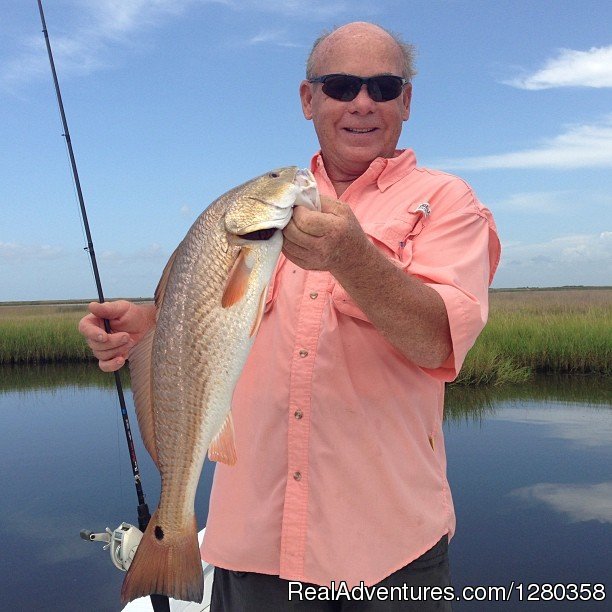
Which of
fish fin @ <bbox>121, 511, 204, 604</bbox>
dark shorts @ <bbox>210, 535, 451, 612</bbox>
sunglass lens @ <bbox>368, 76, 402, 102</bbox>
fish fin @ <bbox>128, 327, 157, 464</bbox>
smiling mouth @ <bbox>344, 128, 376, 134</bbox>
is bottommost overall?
dark shorts @ <bbox>210, 535, 451, 612</bbox>

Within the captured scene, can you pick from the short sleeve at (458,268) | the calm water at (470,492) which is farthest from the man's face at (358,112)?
the calm water at (470,492)

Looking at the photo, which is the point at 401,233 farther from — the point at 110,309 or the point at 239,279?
the point at 110,309

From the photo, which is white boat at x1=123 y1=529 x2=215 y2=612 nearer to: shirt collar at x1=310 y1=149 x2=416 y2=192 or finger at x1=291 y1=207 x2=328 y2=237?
shirt collar at x1=310 y1=149 x2=416 y2=192

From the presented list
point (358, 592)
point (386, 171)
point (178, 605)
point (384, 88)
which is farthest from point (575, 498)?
point (384, 88)

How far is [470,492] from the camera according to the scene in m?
9.93

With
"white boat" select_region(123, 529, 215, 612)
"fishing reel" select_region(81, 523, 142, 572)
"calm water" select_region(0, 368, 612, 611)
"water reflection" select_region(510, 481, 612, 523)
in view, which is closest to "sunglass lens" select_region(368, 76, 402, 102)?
"fishing reel" select_region(81, 523, 142, 572)

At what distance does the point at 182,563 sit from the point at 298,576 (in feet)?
1.53

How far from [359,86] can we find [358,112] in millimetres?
Answer: 116

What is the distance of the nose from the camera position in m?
2.78

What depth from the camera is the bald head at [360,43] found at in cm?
286

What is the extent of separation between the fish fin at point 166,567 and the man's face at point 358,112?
1681 millimetres

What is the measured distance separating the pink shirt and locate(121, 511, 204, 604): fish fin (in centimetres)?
37

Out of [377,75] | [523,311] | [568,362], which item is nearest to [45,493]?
[377,75]

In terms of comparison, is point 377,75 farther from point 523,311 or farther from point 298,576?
point 523,311
